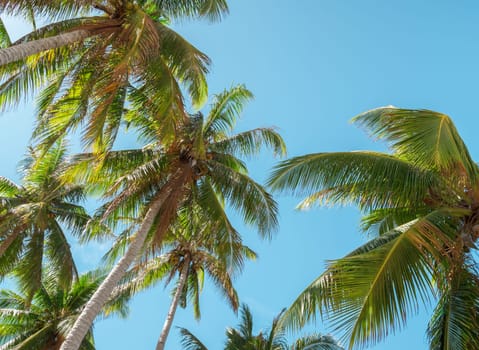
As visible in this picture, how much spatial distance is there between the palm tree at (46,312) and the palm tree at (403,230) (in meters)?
10.5

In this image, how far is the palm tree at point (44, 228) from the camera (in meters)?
15.4

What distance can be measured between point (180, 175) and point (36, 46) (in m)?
4.63

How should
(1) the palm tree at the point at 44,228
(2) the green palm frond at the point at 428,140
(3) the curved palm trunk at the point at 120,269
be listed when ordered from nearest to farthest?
(2) the green palm frond at the point at 428,140 → (3) the curved palm trunk at the point at 120,269 → (1) the palm tree at the point at 44,228

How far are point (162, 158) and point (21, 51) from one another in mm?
4729

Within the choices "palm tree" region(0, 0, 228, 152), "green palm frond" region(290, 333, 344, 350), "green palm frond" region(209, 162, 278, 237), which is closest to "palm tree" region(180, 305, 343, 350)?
"green palm frond" region(290, 333, 344, 350)

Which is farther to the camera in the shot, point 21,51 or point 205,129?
point 205,129

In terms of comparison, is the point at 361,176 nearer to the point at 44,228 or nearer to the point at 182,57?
the point at 182,57

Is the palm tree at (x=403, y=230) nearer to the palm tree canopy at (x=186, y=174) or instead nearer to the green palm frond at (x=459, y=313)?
the green palm frond at (x=459, y=313)

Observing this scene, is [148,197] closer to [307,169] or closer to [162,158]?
[162,158]

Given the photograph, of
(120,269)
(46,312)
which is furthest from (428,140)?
(46,312)

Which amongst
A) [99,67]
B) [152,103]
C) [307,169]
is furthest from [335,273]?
[99,67]

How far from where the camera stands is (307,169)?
8977 mm

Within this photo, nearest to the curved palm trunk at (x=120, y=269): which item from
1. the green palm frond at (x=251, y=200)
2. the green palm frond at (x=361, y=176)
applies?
the green palm frond at (x=251, y=200)

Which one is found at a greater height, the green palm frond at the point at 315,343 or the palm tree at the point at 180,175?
the palm tree at the point at 180,175
